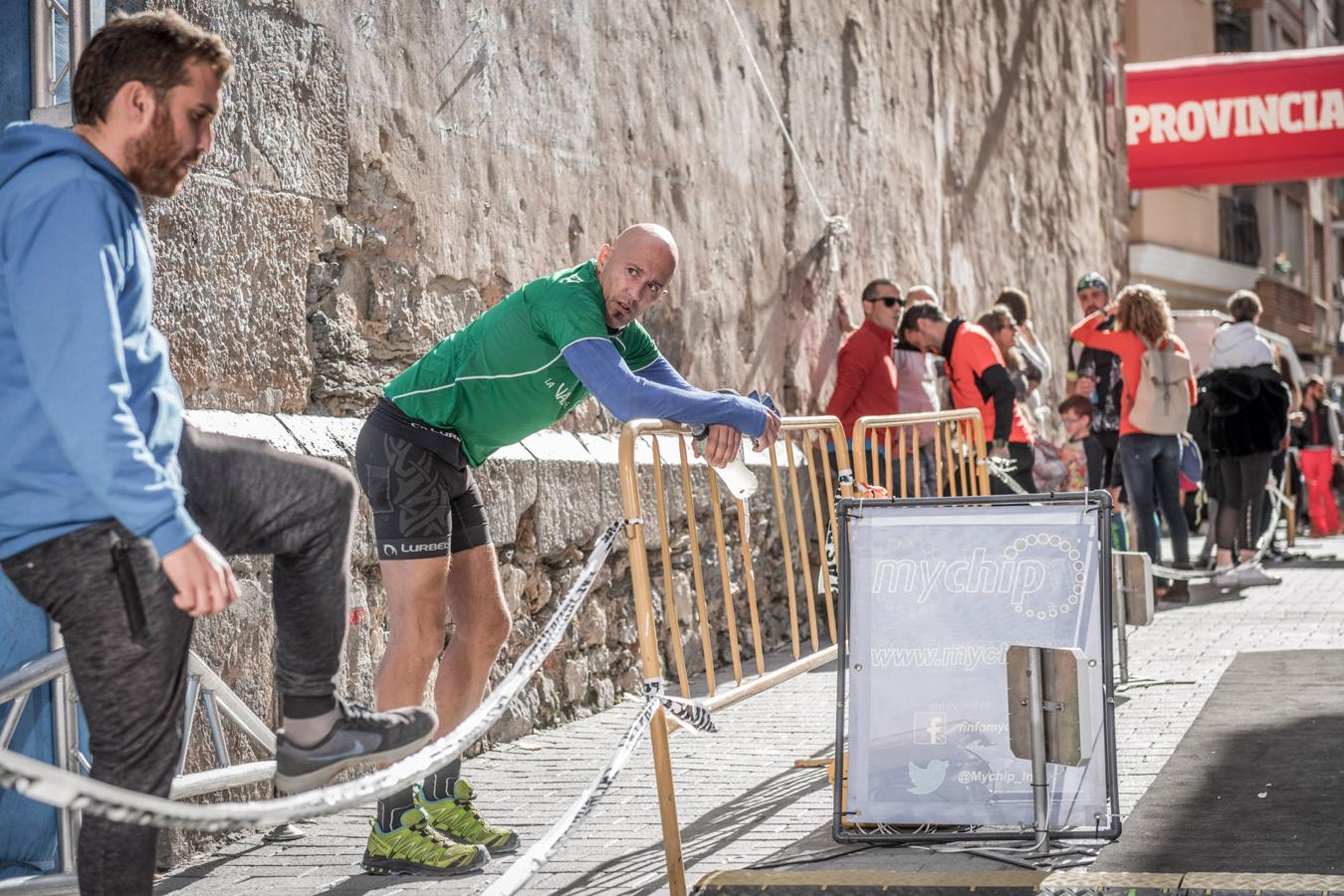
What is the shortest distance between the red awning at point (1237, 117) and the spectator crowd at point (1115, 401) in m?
4.70

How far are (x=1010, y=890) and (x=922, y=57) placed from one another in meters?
9.66

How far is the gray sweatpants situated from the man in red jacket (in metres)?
7.21

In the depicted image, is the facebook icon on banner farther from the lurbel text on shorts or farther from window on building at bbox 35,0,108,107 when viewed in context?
window on building at bbox 35,0,108,107

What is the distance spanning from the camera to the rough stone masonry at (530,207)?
5.62m

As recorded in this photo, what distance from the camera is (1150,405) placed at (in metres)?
10.9

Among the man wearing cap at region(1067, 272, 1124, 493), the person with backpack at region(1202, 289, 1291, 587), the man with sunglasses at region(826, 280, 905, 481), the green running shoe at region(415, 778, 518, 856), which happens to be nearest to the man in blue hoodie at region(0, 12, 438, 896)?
the green running shoe at region(415, 778, 518, 856)

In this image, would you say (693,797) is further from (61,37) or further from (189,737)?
(61,37)

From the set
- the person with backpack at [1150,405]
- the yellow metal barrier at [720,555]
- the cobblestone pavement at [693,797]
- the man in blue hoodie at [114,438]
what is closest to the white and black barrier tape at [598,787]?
the yellow metal barrier at [720,555]

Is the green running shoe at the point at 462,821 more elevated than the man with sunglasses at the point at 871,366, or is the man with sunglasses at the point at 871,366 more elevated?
the man with sunglasses at the point at 871,366

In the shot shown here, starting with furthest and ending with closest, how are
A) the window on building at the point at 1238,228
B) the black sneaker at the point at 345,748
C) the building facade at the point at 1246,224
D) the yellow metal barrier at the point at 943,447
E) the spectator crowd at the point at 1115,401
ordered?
the window on building at the point at 1238,228
the building facade at the point at 1246,224
the spectator crowd at the point at 1115,401
the yellow metal barrier at the point at 943,447
the black sneaker at the point at 345,748

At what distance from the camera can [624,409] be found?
438cm

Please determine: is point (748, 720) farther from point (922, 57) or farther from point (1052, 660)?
point (922, 57)

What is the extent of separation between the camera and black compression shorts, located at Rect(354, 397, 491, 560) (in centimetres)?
475

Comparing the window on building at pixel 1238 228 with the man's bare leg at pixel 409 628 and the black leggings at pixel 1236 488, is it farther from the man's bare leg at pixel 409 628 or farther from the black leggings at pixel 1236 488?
the man's bare leg at pixel 409 628
